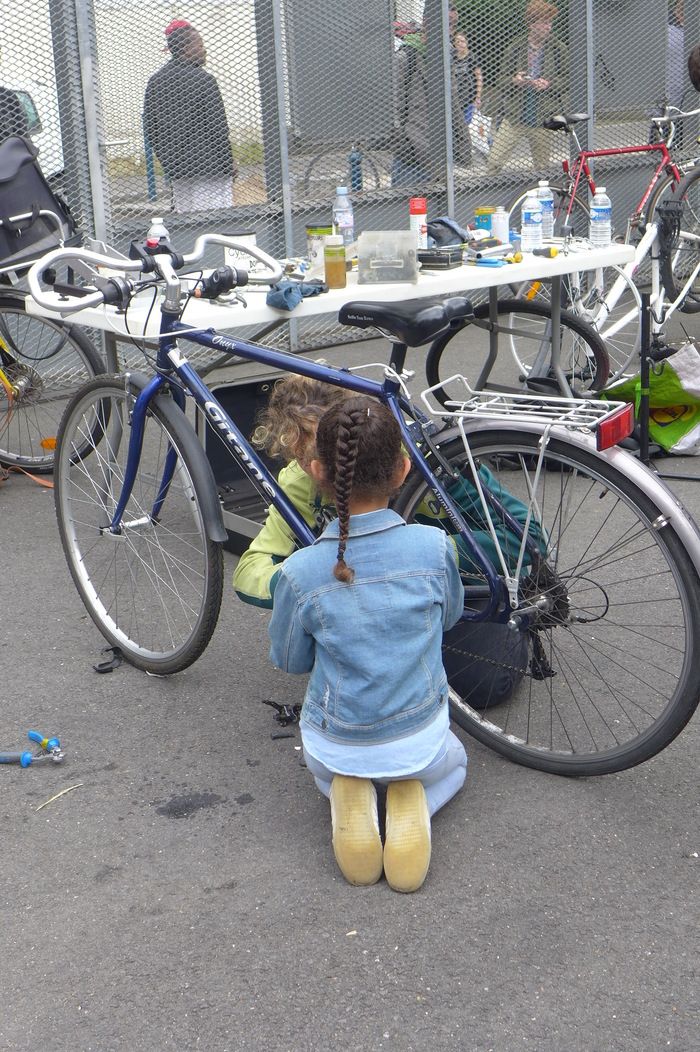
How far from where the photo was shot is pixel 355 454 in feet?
8.29

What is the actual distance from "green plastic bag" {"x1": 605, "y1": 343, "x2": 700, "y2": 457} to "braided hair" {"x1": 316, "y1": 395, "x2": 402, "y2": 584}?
2826 mm

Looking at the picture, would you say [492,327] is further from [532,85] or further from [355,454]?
[532,85]

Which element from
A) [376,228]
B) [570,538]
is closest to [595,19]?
[376,228]

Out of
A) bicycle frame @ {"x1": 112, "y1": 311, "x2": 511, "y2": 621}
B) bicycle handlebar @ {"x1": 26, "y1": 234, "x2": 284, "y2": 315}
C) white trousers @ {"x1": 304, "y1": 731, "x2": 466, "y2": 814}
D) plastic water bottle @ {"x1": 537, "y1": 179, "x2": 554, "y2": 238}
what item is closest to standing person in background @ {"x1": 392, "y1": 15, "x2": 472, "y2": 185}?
plastic water bottle @ {"x1": 537, "y1": 179, "x2": 554, "y2": 238}

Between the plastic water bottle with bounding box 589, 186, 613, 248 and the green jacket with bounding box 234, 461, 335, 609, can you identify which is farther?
the plastic water bottle with bounding box 589, 186, 613, 248

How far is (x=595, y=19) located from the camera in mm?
8656

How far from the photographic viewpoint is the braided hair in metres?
2.53

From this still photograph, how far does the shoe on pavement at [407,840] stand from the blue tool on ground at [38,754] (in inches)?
40.6

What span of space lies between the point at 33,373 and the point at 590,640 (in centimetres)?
297

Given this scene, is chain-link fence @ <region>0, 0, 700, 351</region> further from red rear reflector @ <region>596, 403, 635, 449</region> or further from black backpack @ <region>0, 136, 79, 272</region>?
red rear reflector @ <region>596, 403, 635, 449</region>

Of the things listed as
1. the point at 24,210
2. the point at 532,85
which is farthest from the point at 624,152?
the point at 24,210

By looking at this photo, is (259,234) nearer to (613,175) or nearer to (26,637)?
(613,175)

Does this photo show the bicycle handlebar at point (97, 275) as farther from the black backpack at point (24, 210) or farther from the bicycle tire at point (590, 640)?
the black backpack at point (24, 210)

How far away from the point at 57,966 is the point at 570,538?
239 cm
